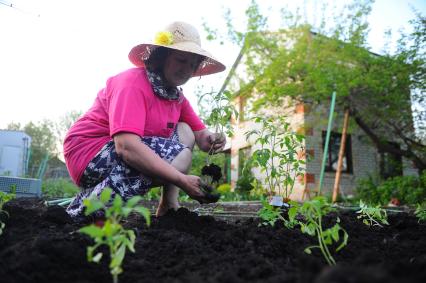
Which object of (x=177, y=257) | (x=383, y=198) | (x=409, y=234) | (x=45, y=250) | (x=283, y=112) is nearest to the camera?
(x=45, y=250)

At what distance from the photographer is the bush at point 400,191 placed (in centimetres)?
633

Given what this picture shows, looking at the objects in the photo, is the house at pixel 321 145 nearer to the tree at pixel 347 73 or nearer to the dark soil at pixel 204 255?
the tree at pixel 347 73

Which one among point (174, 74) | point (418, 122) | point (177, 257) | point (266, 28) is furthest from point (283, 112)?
point (177, 257)

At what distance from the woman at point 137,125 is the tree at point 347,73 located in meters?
6.50

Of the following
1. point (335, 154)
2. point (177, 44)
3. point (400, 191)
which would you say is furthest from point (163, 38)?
point (335, 154)

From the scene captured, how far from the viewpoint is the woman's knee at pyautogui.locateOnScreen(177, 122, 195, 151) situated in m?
2.57

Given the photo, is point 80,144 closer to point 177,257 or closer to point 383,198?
point 177,257

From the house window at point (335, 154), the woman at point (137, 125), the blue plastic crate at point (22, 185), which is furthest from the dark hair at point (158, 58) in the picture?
the house window at point (335, 154)

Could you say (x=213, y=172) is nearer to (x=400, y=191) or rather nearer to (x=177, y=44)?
(x=177, y=44)

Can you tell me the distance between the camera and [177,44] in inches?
88.1

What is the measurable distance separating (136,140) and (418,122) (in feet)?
25.7

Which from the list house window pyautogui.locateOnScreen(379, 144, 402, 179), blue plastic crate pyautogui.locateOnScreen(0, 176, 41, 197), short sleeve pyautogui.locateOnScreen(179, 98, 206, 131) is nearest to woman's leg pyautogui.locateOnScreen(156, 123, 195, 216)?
short sleeve pyautogui.locateOnScreen(179, 98, 206, 131)

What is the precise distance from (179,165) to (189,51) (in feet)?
2.38

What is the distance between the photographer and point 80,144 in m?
2.22
